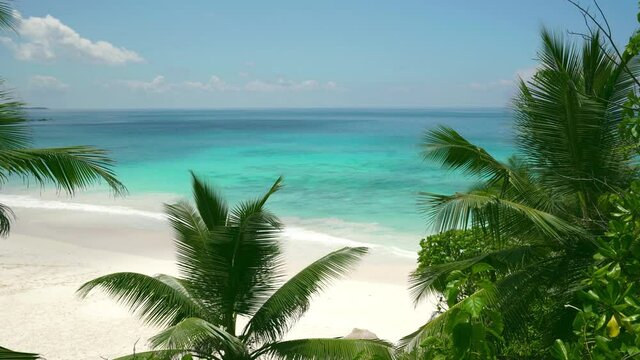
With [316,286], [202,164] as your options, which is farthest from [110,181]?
[202,164]

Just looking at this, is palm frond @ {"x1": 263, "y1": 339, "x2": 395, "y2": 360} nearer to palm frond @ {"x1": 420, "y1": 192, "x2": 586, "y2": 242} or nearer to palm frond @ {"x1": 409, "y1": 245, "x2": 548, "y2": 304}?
palm frond @ {"x1": 409, "y1": 245, "x2": 548, "y2": 304}

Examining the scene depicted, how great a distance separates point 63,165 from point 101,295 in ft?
33.0

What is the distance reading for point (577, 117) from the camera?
639 cm

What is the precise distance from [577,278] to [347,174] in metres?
36.4

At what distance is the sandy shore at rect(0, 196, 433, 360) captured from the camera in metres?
12.0

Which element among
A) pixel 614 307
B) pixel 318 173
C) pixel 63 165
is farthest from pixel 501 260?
pixel 318 173

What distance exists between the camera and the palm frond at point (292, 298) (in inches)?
301

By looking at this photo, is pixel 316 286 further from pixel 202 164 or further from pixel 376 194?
pixel 202 164

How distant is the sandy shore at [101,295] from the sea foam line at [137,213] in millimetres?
726

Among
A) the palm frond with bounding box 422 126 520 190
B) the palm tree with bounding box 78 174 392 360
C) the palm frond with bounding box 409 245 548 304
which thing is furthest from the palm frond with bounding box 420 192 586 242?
the palm tree with bounding box 78 174 392 360

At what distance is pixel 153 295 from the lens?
7371 millimetres

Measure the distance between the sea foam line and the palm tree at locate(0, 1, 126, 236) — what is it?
15.1 metres

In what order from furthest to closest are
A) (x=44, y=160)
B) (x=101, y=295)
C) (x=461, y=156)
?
(x=101, y=295), (x=461, y=156), (x=44, y=160)

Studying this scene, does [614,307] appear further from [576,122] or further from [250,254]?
[250,254]
